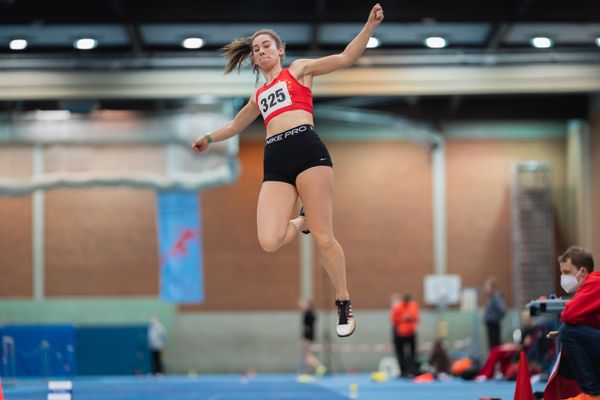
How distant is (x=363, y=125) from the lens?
27.6m

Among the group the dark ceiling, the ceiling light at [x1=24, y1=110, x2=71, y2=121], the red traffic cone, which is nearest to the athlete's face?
the red traffic cone

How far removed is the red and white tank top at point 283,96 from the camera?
7094 mm

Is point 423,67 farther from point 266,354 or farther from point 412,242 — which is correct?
point 266,354

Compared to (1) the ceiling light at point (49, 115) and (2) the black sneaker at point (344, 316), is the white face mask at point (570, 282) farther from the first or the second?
(1) the ceiling light at point (49, 115)

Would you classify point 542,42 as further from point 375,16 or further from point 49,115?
point 375,16

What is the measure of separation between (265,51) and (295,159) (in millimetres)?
873

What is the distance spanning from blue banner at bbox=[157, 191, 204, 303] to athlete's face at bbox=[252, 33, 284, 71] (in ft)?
43.2

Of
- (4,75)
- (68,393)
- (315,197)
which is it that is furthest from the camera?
(4,75)

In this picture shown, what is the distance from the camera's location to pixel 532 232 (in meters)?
26.6

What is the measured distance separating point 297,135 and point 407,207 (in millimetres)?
20721

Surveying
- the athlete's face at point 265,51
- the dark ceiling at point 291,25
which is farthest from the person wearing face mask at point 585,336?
the dark ceiling at point 291,25

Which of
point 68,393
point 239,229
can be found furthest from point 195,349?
point 68,393

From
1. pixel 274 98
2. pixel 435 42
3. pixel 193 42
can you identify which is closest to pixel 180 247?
pixel 193 42

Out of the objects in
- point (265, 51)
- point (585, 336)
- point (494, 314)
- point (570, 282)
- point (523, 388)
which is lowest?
point (494, 314)
